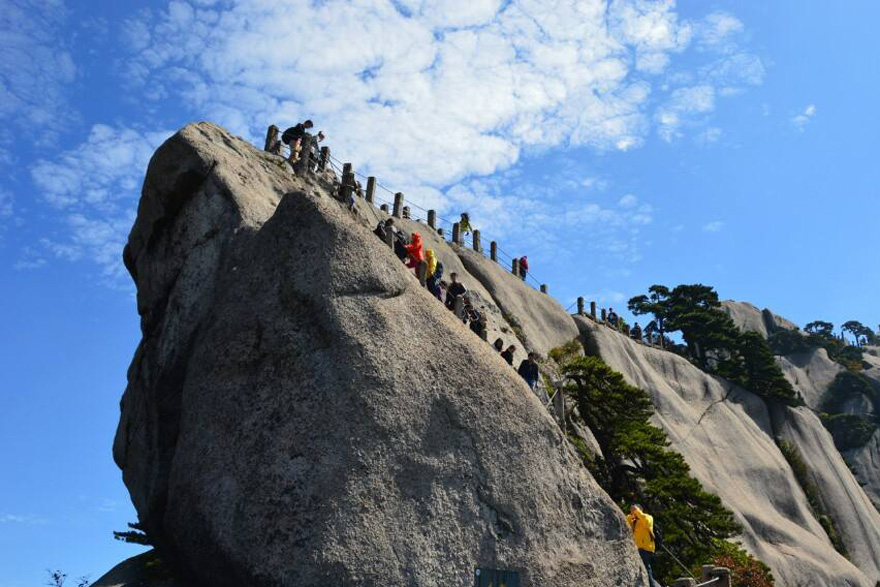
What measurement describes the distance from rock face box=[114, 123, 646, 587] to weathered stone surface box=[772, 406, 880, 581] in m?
29.4

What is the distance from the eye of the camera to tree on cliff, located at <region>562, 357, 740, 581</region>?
62.6 feet

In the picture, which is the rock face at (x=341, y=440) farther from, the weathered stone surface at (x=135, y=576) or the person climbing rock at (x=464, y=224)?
the person climbing rock at (x=464, y=224)

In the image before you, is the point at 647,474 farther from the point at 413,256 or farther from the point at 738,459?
the point at 738,459

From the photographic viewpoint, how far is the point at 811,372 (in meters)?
62.6

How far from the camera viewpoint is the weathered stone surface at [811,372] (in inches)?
2360

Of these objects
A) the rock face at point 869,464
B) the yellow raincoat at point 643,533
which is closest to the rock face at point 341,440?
the yellow raincoat at point 643,533

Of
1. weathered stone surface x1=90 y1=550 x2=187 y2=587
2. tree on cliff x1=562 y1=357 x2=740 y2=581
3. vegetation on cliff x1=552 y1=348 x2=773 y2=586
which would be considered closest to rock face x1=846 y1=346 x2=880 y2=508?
vegetation on cliff x1=552 y1=348 x2=773 y2=586

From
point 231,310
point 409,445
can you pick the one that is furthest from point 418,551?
point 231,310

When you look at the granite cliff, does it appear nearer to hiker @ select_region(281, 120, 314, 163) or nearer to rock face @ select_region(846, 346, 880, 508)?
hiker @ select_region(281, 120, 314, 163)

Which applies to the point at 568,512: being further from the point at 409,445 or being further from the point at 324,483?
the point at 324,483

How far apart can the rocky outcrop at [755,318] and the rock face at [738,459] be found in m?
28.4

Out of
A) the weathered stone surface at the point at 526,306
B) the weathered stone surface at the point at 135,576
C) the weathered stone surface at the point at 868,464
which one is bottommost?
the weathered stone surface at the point at 135,576

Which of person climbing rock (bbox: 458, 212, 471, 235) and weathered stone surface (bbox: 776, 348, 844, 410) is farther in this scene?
weathered stone surface (bbox: 776, 348, 844, 410)

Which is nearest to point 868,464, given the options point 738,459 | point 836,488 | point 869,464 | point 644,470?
point 869,464
